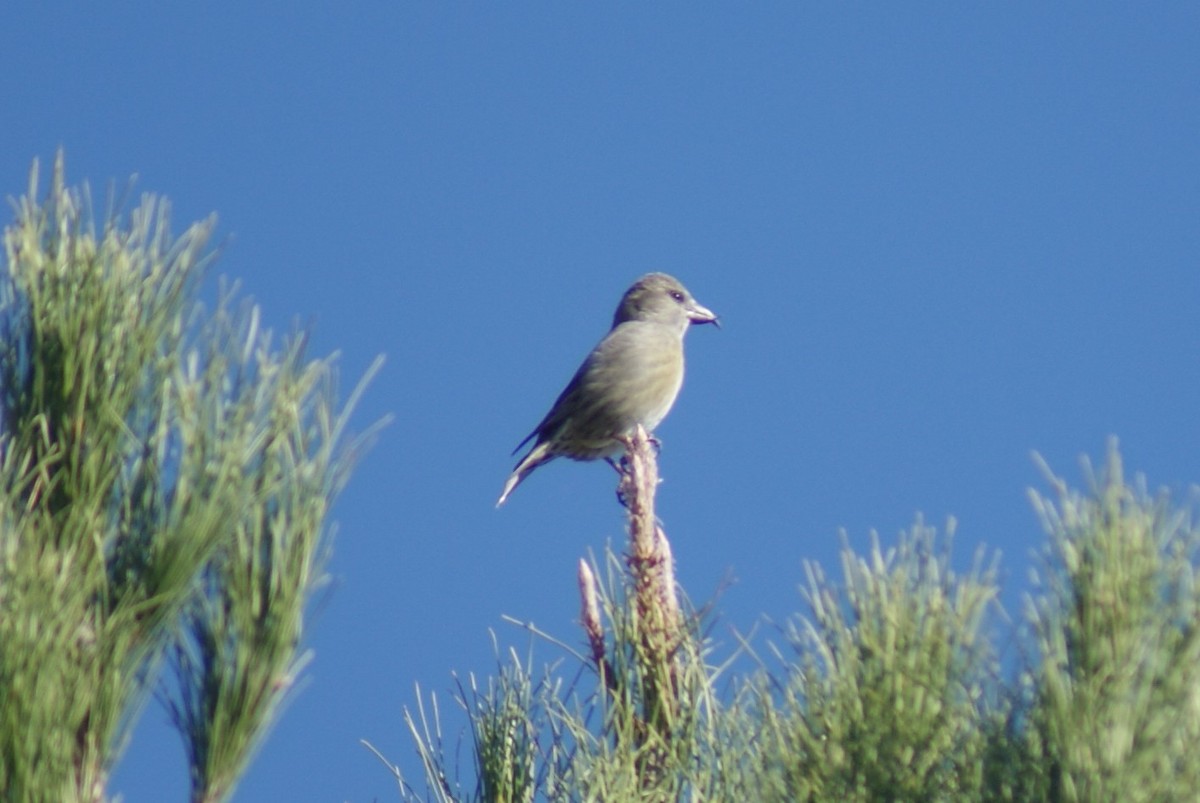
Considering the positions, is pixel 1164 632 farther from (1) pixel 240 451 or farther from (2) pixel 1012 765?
(1) pixel 240 451

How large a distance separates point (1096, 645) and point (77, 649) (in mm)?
1273

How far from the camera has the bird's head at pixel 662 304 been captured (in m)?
10.1

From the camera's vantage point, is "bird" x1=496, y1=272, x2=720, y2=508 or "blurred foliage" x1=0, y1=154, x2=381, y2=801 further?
"bird" x1=496, y1=272, x2=720, y2=508

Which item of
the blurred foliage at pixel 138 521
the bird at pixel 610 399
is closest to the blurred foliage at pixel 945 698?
the blurred foliage at pixel 138 521

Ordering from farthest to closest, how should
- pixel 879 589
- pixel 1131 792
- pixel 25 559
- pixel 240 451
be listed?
1. pixel 879 589
2. pixel 240 451
3. pixel 25 559
4. pixel 1131 792

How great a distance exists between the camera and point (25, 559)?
2076 mm

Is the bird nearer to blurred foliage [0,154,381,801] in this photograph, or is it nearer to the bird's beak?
the bird's beak

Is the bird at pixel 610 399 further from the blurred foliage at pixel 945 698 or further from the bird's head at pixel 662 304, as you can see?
the blurred foliage at pixel 945 698

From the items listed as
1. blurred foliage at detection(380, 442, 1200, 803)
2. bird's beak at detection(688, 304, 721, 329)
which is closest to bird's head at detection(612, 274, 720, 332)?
bird's beak at detection(688, 304, 721, 329)

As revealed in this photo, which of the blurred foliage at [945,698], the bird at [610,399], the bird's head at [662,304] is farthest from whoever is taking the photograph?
the bird's head at [662,304]

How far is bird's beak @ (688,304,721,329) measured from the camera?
10.0 m

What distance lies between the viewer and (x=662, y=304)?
10133 mm

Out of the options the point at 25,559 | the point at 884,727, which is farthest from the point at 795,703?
the point at 25,559

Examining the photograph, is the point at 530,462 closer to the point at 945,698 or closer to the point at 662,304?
the point at 662,304
